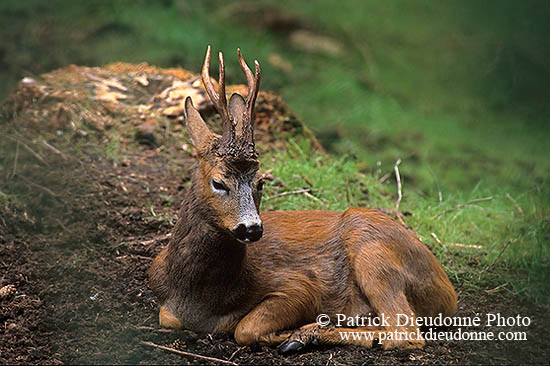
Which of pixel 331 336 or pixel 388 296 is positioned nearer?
pixel 331 336

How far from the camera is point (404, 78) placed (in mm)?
13148

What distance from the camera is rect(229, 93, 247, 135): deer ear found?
14.1 ft

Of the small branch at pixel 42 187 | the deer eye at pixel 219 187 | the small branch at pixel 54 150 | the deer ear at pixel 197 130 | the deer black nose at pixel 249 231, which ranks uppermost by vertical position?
the deer ear at pixel 197 130

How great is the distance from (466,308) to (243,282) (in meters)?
1.80

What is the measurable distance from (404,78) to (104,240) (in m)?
8.88

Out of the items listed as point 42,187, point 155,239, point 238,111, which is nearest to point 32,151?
point 42,187

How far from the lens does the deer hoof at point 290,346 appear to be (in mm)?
4270

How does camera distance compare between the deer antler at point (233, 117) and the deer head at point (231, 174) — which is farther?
the deer antler at point (233, 117)

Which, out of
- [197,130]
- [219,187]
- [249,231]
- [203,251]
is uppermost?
[197,130]

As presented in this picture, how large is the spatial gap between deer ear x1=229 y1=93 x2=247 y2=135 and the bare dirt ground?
1.29 metres

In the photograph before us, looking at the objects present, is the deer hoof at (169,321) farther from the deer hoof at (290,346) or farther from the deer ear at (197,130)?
the deer ear at (197,130)

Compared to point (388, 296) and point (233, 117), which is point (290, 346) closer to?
point (388, 296)

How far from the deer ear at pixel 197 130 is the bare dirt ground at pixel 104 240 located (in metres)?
1.09

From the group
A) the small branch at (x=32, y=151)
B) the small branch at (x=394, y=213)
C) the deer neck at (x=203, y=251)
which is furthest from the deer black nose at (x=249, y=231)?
the small branch at (x=32, y=151)
